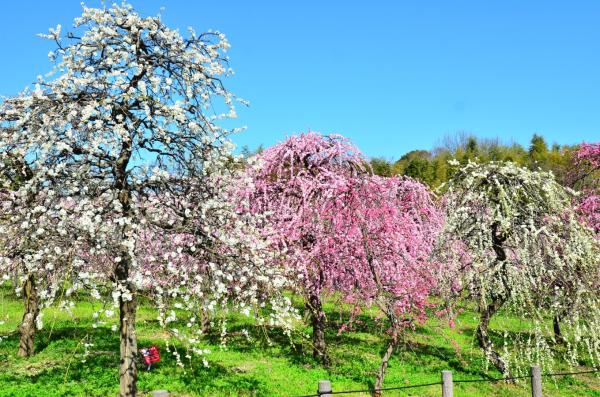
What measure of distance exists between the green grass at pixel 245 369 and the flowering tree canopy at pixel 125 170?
1866 millimetres

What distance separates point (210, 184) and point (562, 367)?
13497 millimetres

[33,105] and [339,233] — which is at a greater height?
[33,105]

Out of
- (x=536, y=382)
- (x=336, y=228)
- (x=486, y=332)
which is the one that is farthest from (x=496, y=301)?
(x=336, y=228)

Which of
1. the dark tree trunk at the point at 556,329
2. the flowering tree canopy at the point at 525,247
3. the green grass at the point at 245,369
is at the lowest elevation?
the green grass at the point at 245,369

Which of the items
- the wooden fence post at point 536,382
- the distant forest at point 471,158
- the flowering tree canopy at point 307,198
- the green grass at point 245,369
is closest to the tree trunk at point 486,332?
the green grass at point 245,369

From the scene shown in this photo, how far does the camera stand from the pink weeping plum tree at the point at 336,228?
47.2 ft

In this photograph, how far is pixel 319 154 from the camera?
15836mm

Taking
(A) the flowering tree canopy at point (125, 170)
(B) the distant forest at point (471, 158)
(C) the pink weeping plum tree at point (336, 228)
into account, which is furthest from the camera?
(B) the distant forest at point (471, 158)

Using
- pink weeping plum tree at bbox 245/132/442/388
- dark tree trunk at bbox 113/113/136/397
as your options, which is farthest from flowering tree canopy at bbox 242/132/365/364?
dark tree trunk at bbox 113/113/136/397

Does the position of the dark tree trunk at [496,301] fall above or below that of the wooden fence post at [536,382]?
above

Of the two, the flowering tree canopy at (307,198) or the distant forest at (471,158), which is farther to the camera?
the distant forest at (471,158)

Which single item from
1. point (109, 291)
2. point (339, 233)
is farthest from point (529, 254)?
point (109, 291)

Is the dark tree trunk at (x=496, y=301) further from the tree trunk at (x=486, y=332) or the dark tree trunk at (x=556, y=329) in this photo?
the dark tree trunk at (x=556, y=329)

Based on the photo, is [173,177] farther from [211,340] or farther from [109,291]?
[211,340]
